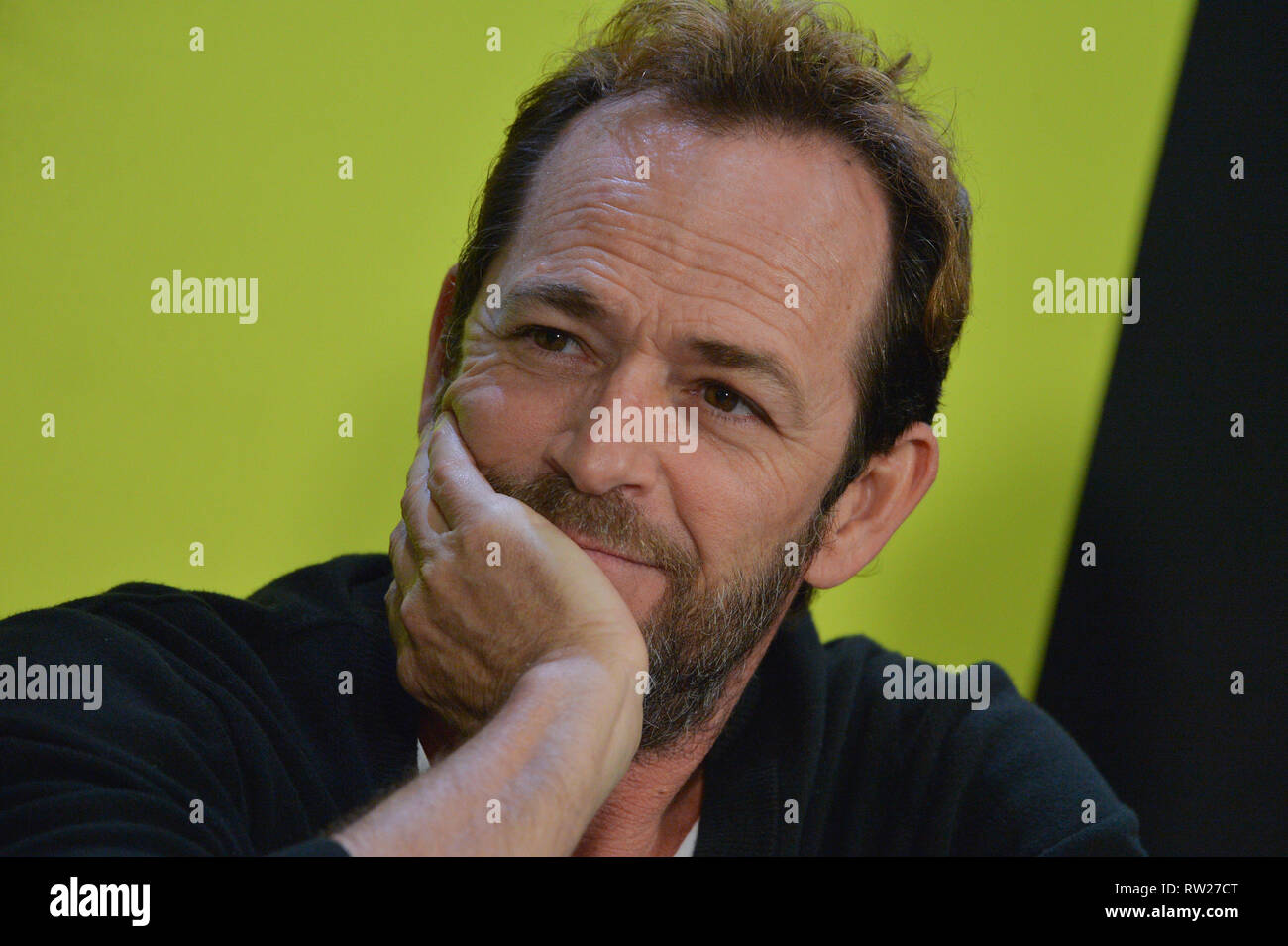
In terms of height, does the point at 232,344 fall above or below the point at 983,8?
below

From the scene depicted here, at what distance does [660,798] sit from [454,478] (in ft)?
1.80

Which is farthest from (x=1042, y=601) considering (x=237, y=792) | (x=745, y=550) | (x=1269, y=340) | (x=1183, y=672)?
(x=237, y=792)

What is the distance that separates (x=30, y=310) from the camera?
6.14 feet

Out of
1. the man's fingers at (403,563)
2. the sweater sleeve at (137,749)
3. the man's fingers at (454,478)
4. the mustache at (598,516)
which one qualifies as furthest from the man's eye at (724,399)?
the sweater sleeve at (137,749)

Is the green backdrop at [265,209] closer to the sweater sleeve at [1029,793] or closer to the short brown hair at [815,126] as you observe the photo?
the short brown hair at [815,126]

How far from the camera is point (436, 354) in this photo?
166 centimetres

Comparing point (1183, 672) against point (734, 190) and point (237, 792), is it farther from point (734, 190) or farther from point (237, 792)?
point (237, 792)

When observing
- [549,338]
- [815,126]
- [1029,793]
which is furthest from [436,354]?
[1029,793]

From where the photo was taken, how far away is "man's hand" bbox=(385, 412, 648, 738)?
123 cm

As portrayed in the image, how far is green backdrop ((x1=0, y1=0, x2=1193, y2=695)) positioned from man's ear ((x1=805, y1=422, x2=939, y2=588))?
21.7 inches

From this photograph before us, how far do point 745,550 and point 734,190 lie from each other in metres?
0.44

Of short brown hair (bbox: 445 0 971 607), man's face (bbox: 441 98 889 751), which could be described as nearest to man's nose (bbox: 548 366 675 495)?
man's face (bbox: 441 98 889 751)

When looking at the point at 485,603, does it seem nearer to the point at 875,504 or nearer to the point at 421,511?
the point at 421,511

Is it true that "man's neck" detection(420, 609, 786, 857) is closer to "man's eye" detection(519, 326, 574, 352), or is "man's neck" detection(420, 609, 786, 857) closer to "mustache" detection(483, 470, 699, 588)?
"mustache" detection(483, 470, 699, 588)
